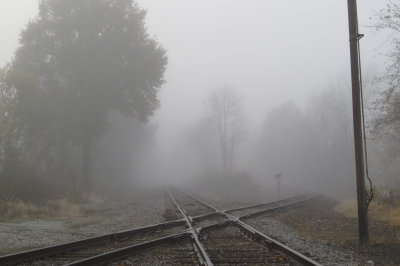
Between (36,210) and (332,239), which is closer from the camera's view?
(332,239)

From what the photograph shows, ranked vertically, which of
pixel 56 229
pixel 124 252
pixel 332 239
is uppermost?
pixel 124 252

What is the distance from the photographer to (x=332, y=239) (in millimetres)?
10336

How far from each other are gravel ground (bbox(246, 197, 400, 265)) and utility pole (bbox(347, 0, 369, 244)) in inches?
19.5

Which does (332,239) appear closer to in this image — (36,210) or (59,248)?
(59,248)

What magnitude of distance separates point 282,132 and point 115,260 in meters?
72.4

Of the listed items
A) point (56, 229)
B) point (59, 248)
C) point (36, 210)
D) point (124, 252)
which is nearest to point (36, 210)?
point (36, 210)

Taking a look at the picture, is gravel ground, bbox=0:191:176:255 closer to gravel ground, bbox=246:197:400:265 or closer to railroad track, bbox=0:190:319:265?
railroad track, bbox=0:190:319:265

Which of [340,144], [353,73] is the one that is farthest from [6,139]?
[340,144]

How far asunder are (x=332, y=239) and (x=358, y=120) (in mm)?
2991

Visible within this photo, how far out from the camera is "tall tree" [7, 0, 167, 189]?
27500mm

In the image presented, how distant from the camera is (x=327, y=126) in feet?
210

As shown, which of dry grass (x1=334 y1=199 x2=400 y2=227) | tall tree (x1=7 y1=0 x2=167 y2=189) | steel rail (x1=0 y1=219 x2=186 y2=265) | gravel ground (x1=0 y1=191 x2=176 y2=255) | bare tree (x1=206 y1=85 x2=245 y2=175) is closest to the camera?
steel rail (x1=0 y1=219 x2=186 y2=265)

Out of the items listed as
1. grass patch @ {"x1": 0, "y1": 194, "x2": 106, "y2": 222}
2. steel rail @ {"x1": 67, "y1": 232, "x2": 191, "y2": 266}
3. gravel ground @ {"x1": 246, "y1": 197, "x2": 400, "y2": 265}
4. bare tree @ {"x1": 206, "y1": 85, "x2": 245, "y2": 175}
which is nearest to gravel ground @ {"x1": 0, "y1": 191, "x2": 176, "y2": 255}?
grass patch @ {"x1": 0, "y1": 194, "x2": 106, "y2": 222}

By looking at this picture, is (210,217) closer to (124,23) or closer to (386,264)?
(386,264)
